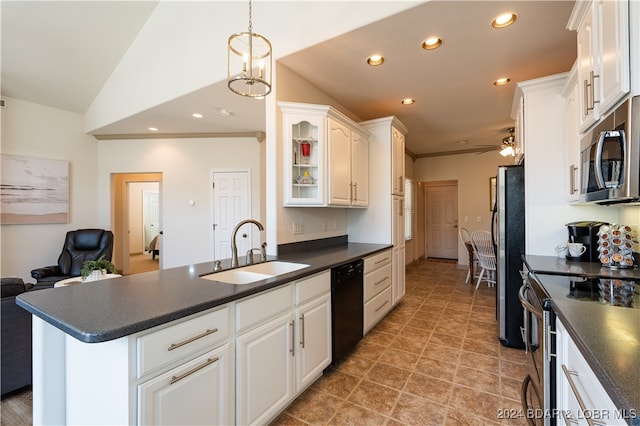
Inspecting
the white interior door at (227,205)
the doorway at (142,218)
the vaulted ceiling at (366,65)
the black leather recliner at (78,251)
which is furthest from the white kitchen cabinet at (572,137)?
the doorway at (142,218)

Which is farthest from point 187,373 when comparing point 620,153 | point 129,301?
point 620,153

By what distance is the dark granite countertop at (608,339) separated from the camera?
650 mm

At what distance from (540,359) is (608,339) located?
2.22 ft

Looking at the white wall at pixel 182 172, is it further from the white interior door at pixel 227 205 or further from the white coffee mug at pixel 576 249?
the white coffee mug at pixel 576 249

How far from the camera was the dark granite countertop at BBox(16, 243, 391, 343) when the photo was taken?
1002 millimetres

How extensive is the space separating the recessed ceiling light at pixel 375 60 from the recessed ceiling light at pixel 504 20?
0.89m

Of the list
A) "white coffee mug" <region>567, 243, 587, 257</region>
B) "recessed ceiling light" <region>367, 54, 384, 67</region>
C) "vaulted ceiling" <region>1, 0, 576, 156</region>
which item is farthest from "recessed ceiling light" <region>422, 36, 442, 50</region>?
"white coffee mug" <region>567, 243, 587, 257</region>

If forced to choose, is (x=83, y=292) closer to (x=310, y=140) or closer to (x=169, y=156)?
(x=310, y=140)

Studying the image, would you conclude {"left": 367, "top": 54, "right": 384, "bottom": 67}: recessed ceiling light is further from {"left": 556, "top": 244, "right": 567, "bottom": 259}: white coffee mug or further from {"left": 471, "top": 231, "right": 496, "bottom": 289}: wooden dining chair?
{"left": 471, "top": 231, "right": 496, "bottom": 289}: wooden dining chair

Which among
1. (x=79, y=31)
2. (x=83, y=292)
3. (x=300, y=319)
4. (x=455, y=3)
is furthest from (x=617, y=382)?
(x=79, y=31)

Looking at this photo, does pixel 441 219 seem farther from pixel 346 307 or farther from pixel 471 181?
pixel 346 307

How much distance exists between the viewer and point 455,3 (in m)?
1.92

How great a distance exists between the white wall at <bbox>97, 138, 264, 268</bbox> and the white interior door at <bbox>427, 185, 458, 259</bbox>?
493 centimetres

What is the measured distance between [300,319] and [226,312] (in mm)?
636
